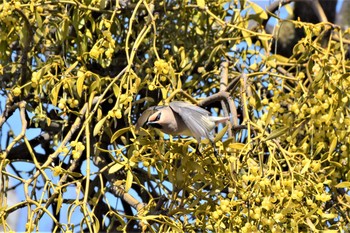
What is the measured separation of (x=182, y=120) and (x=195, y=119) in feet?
0.12

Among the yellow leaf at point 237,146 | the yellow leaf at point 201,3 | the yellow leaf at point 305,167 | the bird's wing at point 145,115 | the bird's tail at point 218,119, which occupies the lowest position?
the yellow leaf at point 305,167

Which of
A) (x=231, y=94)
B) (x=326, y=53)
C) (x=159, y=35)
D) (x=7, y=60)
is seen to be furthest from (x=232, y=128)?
(x=7, y=60)

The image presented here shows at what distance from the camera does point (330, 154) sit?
56.6 inches

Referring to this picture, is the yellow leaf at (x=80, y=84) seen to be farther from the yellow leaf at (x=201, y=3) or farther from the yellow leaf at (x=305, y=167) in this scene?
the yellow leaf at (x=305, y=167)

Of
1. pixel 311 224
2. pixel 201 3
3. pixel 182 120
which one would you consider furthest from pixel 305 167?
pixel 201 3

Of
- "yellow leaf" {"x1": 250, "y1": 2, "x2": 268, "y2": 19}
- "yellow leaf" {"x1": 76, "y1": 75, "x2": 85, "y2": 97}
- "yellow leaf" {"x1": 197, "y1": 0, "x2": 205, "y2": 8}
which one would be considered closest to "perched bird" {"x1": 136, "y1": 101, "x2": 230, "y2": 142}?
"yellow leaf" {"x1": 76, "y1": 75, "x2": 85, "y2": 97}

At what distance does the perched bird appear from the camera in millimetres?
1278

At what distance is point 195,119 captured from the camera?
1.30 meters

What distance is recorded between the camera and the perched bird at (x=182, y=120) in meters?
1.28

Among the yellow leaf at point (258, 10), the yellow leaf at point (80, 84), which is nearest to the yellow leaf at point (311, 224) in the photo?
the yellow leaf at point (80, 84)

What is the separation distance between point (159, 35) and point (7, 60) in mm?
301

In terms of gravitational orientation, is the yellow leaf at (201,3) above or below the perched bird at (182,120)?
above

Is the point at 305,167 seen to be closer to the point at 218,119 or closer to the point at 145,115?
the point at 218,119

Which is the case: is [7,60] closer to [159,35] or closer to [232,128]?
[159,35]
